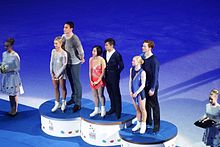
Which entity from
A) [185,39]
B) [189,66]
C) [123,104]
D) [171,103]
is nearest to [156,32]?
[185,39]

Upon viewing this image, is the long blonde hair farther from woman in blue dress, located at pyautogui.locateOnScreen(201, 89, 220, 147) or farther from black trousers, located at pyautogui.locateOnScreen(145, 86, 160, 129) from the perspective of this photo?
woman in blue dress, located at pyautogui.locateOnScreen(201, 89, 220, 147)

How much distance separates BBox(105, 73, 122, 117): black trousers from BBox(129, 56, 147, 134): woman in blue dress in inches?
18.6

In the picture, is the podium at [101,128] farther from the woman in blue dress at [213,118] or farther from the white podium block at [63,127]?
the woman in blue dress at [213,118]

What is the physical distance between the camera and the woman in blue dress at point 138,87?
689 centimetres

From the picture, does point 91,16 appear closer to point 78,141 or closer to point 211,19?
point 211,19

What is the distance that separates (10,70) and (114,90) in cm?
207

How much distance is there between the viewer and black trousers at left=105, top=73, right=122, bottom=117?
7.45 meters

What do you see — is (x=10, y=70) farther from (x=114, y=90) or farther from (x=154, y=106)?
(x=154, y=106)

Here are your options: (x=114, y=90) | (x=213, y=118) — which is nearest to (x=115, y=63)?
(x=114, y=90)

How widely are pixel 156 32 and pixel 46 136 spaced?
5109 mm

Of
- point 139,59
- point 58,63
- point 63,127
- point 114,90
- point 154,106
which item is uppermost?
point 139,59

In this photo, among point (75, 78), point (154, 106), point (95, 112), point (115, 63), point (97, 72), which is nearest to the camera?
point (154, 106)

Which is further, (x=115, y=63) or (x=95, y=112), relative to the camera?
(x=95, y=112)

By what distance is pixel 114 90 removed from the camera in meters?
7.52
